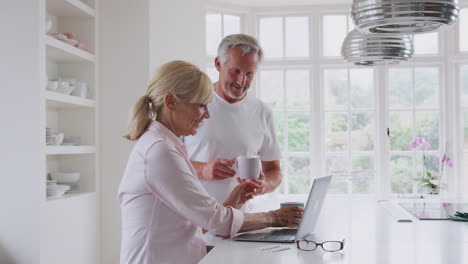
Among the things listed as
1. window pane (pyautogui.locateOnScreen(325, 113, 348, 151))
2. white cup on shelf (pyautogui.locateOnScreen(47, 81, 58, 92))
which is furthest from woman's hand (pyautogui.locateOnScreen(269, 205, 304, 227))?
window pane (pyautogui.locateOnScreen(325, 113, 348, 151))

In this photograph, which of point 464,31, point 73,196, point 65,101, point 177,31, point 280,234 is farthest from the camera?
point 464,31

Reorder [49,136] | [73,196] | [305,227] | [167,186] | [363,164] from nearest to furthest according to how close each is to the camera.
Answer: [167,186]
[305,227]
[49,136]
[73,196]
[363,164]

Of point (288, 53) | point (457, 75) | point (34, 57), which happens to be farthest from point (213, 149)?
point (457, 75)

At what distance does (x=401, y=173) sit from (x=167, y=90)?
475 cm

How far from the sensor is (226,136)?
98.1 inches

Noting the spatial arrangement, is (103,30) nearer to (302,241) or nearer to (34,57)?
(34,57)

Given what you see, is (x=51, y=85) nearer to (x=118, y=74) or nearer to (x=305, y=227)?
(x=118, y=74)

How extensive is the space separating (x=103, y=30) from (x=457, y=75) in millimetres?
4025

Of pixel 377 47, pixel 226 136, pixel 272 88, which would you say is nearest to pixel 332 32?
pixel 272 88

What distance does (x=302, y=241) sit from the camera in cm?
185

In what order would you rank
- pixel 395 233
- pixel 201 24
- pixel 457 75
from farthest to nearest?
pixel 457 75 → pixel 201 24 → pixel 395 233

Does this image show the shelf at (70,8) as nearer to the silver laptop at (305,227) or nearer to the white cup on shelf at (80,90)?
the white cup on shelf at (80,90)

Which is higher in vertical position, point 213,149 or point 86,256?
point 213,149

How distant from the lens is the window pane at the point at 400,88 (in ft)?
19.4
